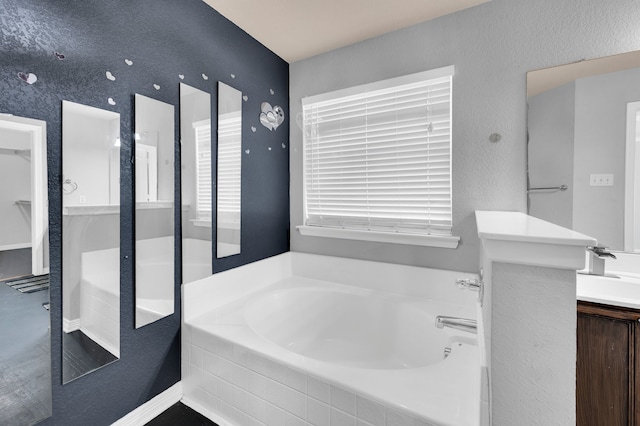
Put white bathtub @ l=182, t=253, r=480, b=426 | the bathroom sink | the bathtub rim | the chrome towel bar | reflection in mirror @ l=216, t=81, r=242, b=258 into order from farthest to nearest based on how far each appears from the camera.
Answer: reflection in mirror @ l=216, t=81, r=242, b=258 → the chrome towel bar → the bathroom sink → white bathtub @ l=182, t=253, r=480, b=426 → the bathtub rim

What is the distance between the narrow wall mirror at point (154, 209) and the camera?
1.45 metres

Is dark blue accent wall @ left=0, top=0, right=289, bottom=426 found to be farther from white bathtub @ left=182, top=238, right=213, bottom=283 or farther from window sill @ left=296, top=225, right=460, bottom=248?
window sill @ left=296, top=225, right=460, bottom=248

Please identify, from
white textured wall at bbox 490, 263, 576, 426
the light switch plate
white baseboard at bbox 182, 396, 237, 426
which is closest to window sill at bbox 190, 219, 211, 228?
white baseboard at bbox 182, 396, 237, 426

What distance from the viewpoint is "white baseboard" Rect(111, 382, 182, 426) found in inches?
55.3

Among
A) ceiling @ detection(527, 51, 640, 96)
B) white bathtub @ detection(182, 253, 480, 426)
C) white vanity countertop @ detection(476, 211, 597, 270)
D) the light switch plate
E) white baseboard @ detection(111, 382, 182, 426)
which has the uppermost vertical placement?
ceiling @ detection(527, 51, 640, 96)

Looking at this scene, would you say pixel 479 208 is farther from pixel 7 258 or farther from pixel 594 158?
pixel 7 258

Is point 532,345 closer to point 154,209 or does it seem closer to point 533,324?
point 533,324

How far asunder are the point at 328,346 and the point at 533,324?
Answer: 164 cm

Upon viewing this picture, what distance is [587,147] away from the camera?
1507mm

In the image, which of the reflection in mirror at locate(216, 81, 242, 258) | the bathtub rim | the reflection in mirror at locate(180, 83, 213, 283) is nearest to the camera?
the bathtub rim

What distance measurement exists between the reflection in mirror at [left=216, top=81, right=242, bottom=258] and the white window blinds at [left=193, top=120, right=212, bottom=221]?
0.26ft

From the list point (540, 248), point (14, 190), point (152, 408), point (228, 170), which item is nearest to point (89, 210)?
point (14, 190)

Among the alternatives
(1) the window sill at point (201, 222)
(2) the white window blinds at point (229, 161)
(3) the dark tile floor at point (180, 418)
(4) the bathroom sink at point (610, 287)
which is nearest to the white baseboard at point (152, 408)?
(3) the dark tile floor at point (180, 418)

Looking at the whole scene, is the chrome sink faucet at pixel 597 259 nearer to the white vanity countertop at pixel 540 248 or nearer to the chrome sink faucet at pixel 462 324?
the chrome sink faucet at pixel 462 324
